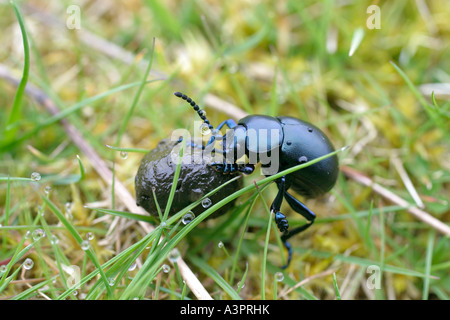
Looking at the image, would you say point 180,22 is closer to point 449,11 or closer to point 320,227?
point 320,227

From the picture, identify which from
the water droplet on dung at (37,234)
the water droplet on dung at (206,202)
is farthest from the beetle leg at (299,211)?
the water droplet on dung at (37,234)

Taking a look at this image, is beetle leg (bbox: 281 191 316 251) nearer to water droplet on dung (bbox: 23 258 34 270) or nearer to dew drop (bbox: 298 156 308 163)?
dew drop (bbox: 298 156 308 163)

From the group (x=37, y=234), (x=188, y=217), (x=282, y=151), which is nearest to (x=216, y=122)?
(x=282, y=151)

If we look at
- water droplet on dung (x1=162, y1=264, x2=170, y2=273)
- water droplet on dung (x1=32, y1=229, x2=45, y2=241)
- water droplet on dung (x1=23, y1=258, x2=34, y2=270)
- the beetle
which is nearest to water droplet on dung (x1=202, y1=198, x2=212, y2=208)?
the beetle

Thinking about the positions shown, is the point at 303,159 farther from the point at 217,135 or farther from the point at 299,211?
the point at 217,135

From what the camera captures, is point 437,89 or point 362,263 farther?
point 437,89
